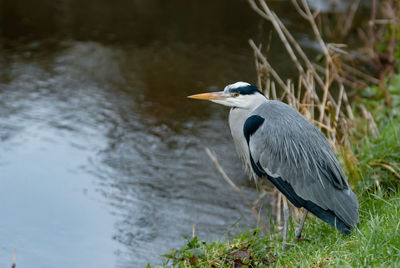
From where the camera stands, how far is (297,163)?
389 cm

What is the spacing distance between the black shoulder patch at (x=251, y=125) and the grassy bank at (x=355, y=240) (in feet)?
2.23

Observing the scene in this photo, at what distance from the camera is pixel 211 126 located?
24.7 ft

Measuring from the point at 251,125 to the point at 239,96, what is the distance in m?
0.26

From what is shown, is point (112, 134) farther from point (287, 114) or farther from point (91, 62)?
point (287, 114)

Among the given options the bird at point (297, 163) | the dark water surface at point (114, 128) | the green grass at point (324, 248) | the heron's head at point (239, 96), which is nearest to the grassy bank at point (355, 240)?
the green grass at point (324, 248)

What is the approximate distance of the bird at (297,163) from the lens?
3.77m

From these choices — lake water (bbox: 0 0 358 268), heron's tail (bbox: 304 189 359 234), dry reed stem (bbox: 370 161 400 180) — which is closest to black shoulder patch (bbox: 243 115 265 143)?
heron's tail (bbox: 304 189 359 234)

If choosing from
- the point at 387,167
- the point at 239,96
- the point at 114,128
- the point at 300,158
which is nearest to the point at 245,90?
the point at 239,96

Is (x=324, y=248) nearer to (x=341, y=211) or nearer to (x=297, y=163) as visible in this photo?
(x=341, y=211)

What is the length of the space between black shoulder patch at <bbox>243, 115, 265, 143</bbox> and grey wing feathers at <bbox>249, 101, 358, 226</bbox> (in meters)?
0.03

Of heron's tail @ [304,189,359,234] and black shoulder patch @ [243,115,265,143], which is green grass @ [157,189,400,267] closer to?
heron's tail @ [304,189,359,234]

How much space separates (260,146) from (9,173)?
321 centimetres

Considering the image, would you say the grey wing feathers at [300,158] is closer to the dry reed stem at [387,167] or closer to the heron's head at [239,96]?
the heron's head at [239,96]

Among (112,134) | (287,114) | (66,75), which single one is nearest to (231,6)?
(66,75)
